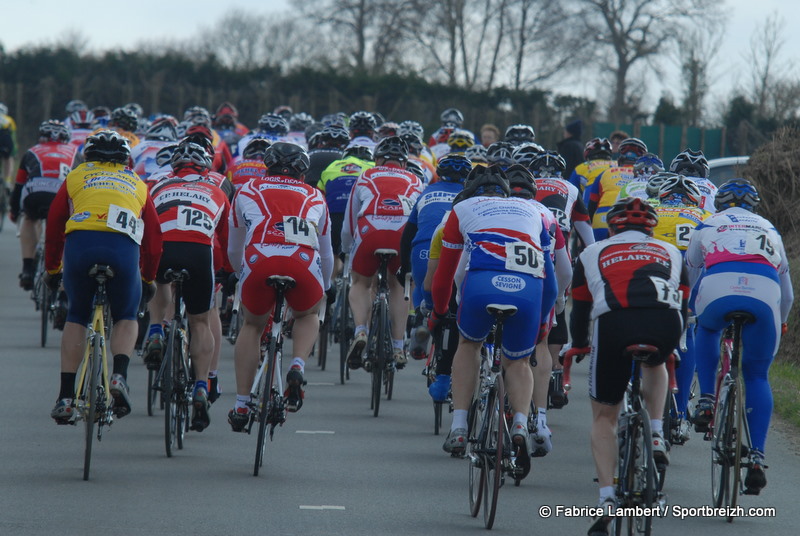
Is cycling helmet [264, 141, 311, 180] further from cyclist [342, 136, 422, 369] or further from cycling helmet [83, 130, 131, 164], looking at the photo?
cyclist [342, 136, 422, 369]

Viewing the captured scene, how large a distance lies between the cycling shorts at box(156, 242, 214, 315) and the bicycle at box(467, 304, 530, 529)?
257 centimetres

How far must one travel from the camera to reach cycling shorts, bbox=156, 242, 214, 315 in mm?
10203

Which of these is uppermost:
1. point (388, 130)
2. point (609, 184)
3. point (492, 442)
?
point (388, 130)

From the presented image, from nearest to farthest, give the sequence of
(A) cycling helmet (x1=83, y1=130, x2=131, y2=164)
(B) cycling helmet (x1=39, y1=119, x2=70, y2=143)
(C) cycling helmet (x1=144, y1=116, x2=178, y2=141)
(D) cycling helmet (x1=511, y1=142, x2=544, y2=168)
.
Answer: (A) cycling helmet (x1=83, y1=130, x2=131, y2=164) < (D) cycling helmet (x1=511, y1=142, x2=544, y2=168) < (C) cycling helmet (x1=144, y1=116, x2=178, y2=141) < (B) cycling helmet (x1=39, y1=119, x2=70, y2=143)

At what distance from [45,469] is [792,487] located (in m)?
4.86

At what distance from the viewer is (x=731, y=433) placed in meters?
8.74

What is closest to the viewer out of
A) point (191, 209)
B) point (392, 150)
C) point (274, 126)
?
point (191, 209)

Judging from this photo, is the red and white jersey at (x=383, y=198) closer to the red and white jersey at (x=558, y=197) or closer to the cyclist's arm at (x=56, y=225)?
the red and white jersey at (x=558, y=197)

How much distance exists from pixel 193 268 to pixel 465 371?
8.07 feet

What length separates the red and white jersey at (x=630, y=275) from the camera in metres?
7.58

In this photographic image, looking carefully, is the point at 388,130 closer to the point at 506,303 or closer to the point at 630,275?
the point at 506,303

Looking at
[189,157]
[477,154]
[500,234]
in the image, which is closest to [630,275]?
[500,234]

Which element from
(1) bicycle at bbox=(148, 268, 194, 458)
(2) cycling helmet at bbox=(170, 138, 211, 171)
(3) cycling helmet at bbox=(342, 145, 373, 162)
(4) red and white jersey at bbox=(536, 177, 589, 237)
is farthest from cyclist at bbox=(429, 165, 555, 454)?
(3) cycling helmet at bbox=(342, 145, 373, 162)

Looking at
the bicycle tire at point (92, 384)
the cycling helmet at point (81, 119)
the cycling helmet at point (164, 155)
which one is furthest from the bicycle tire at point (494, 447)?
the cycling helmet at point (81, 119)
